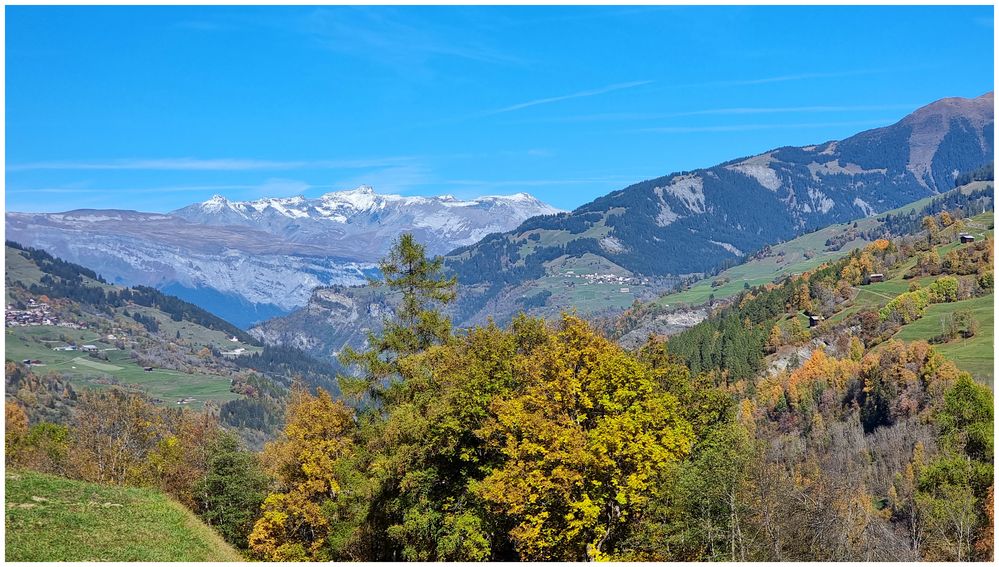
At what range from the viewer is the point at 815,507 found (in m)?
45.9

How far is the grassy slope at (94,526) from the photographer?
3136 centimetres

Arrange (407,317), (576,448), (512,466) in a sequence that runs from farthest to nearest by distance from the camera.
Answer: (407,317), (512,466), (576,448)

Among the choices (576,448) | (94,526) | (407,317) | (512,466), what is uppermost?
(407,317)

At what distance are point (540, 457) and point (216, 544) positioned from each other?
54.0 feet

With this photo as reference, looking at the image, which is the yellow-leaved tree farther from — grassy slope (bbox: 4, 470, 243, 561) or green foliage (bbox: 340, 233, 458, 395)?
green foliage (bbox: 340, 233, 458, 395)

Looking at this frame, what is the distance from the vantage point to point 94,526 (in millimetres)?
35000

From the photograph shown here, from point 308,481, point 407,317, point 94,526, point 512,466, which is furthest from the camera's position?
point 407,317

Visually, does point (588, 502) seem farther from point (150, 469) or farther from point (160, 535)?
point (150, 469)

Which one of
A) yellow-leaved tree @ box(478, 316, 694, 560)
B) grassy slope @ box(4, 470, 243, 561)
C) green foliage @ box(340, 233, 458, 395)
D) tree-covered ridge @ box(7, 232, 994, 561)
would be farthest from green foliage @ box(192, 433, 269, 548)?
yellow-leaved tree @ box(478, 316, 694, 560)

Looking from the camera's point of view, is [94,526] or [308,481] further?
[308,481]

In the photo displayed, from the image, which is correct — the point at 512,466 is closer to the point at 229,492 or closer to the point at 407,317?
the point at 407,317

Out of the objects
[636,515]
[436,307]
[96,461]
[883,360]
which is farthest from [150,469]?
[883,360]

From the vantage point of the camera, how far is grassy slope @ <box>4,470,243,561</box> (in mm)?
31359

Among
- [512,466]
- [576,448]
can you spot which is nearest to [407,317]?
[512,466]
